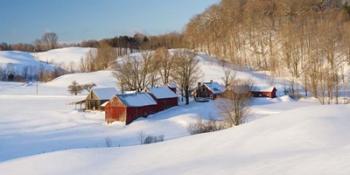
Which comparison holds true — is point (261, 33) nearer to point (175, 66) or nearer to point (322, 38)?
point (322, 38)

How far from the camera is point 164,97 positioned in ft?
135

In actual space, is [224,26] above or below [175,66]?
above

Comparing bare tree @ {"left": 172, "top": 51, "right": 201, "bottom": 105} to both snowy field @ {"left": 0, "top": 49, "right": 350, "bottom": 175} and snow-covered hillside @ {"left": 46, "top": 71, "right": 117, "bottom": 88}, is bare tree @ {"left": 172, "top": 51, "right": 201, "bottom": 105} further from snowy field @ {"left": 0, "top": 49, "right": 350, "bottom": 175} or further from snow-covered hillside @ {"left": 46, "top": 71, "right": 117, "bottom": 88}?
snow-covered hillside @ {"left": 46, "top": 71, "right": 117, "bottom": 88}

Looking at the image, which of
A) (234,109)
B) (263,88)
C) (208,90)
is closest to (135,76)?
(208,90)

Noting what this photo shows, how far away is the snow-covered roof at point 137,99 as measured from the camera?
3606cm

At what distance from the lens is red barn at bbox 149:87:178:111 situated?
40219 millimetres

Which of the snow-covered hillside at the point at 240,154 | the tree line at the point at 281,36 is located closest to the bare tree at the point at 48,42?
the tree line at the point at 281,36

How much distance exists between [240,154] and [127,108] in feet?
73.5

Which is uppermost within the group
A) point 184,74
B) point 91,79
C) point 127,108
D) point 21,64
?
point 21,64

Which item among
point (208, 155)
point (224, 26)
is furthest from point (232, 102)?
point (224, 26)

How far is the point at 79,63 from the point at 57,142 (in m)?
86.9

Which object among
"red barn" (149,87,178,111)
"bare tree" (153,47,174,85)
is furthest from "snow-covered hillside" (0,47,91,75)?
"red barn" (149,87,178,111)

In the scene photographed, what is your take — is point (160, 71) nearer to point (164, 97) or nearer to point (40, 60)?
point (164, 97)

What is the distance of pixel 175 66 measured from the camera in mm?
47906
